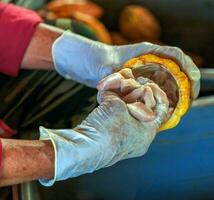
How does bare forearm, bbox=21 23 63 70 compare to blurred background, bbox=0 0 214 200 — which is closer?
blurred background, bbox=0 0 214 200

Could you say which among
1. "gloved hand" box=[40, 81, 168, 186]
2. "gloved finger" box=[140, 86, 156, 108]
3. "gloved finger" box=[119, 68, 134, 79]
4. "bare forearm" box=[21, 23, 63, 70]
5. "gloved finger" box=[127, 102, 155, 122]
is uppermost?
"gloved finger" box=[119, 68, 134, 79]

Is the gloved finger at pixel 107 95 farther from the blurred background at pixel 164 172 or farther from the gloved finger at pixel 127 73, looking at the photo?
the blurred background at pixel 164 172

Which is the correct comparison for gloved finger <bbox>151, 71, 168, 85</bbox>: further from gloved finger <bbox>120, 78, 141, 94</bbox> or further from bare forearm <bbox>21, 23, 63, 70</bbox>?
bare forearm <bbox>21, 23, 63, 70</bbox>

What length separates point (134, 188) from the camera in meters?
0.94

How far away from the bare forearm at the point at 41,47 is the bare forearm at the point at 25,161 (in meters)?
0.38

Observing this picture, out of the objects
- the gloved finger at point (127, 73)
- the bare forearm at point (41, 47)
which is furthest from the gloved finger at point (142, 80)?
the bare forearm at point (41, 47)

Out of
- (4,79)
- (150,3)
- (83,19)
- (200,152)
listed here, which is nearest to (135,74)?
(200,152)

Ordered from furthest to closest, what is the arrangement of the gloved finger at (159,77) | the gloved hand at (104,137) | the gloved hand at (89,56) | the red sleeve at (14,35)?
the red sleeve at (14,35)
the gloved hand at (89,56)
the gloved finger at (159,77)
the gloved hand at (104,137)

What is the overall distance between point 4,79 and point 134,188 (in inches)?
16.7

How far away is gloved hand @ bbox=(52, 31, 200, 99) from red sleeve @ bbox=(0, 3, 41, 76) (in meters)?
0.08

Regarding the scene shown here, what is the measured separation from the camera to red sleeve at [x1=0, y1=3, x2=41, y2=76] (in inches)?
40.0

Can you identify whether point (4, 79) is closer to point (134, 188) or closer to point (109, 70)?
point (109, 70)

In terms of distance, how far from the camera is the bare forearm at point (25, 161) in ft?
2.22

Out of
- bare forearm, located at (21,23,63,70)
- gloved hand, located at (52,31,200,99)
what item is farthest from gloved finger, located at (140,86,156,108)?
bare forearm, located at (21,23,63,70)
